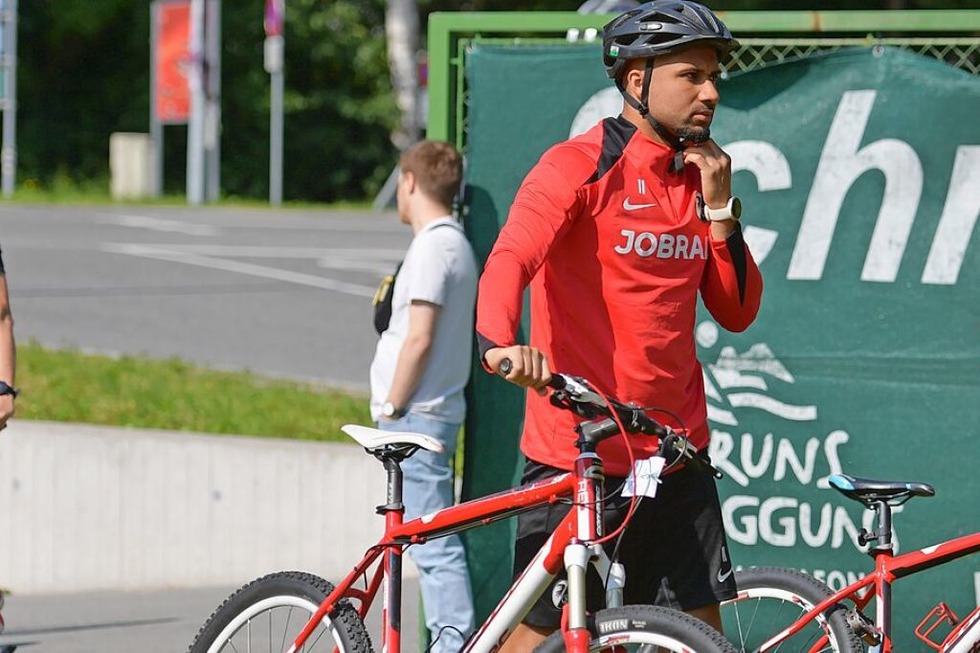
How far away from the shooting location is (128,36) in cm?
3856

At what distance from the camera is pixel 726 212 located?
400 cm

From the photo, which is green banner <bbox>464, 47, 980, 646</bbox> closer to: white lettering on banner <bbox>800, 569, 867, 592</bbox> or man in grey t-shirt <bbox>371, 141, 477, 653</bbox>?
white lettering on banner <bbox>800, 569, 867, 592</bbox>

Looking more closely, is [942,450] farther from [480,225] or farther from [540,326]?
[540,326]

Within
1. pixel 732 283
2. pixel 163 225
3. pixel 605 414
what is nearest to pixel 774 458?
pixel 732 283

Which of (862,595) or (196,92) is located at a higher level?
(196,92)

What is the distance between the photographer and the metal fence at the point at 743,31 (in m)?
5.61

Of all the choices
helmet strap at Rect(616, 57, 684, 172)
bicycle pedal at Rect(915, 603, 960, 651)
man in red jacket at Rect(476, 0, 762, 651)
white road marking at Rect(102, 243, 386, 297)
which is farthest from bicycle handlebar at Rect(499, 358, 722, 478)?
white road marking at Rect(102, 243, 386, 297)

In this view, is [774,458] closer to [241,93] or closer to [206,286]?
[206,286]

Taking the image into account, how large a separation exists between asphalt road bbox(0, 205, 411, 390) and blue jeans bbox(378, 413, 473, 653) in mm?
4438

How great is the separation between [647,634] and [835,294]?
2421 millimetres

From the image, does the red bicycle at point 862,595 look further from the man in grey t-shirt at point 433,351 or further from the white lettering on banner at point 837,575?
the man in grey t-shirt at point 433,351

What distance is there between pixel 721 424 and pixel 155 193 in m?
26.6

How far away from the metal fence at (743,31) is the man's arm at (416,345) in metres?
0.69

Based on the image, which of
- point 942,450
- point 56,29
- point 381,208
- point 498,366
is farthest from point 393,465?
point 56,29
